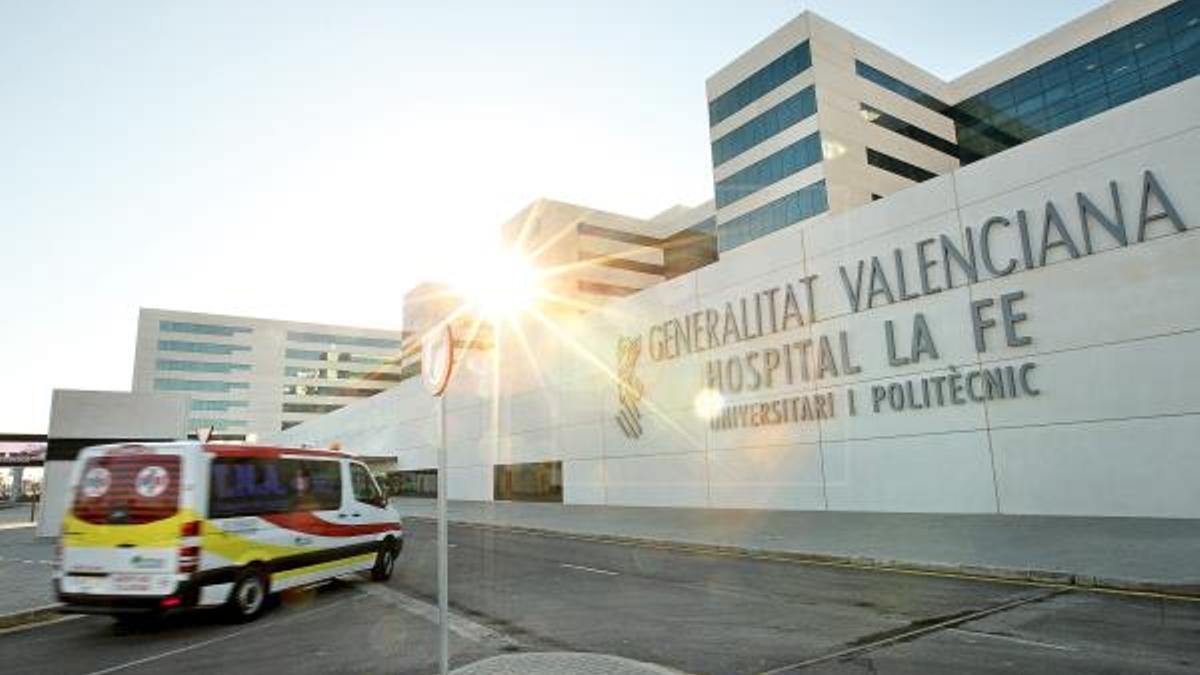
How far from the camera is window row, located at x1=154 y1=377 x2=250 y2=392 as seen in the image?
10412 centimetres

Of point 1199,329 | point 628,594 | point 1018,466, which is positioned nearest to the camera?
point 628,594

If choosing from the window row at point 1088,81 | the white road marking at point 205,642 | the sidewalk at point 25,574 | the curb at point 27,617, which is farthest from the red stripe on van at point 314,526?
the window row at point 1088,81

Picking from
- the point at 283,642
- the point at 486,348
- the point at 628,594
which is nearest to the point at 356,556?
the point at 283,642

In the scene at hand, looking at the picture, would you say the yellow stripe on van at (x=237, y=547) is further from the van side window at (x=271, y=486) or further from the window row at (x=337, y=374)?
the window row at (x=337, y=374)

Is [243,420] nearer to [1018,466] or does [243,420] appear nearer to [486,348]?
[486,348]

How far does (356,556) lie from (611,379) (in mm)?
20521

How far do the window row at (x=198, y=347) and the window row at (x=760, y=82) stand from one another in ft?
→ 293

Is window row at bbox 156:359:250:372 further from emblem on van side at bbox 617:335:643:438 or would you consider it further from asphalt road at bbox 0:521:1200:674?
asphalt road at bbox 0:521:1200:674

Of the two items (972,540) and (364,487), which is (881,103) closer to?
(972,540)

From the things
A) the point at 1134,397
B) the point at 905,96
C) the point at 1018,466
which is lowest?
the point at 1018,466

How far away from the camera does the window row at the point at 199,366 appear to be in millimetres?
105125

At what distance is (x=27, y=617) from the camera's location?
9.48m

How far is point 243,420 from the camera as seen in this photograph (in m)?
108

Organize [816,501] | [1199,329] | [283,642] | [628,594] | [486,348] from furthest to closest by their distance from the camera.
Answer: [486,348] → [816,501] → [1199,329] → [628,594] → [283,642]
